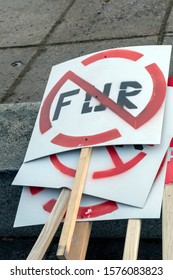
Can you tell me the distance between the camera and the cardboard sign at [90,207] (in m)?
2.24

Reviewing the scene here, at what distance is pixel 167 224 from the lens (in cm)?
222

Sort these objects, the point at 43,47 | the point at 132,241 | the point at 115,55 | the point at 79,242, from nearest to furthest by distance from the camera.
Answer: the point at 132,241
the point at 79,242
the point at 115,55
the point at 43,47

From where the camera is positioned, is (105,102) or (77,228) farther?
(105,102)

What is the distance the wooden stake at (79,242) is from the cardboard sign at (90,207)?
38 millimetres

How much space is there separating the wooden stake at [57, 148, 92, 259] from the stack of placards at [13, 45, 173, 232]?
42 mm

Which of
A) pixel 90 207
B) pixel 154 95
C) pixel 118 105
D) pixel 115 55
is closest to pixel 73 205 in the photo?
pixel 90 207

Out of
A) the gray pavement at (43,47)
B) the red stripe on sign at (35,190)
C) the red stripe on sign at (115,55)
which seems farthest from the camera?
the gray pavement at (43,47)

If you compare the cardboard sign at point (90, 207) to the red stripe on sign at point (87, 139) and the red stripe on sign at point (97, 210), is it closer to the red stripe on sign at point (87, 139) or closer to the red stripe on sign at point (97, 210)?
the red stripe on sign at point (97, 210)

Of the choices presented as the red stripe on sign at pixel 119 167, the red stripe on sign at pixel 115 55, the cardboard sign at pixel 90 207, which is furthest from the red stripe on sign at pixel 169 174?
the red stripe on sign at pixel 115 55

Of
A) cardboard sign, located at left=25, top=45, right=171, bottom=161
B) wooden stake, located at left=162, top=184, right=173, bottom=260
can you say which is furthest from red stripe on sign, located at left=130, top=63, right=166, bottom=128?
wooden stake, located at left=162, top=184, right=173, bottom=260

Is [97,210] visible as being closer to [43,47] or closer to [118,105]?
[118,105]

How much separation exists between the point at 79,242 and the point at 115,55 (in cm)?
99

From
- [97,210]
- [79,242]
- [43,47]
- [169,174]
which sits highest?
[43,47]
